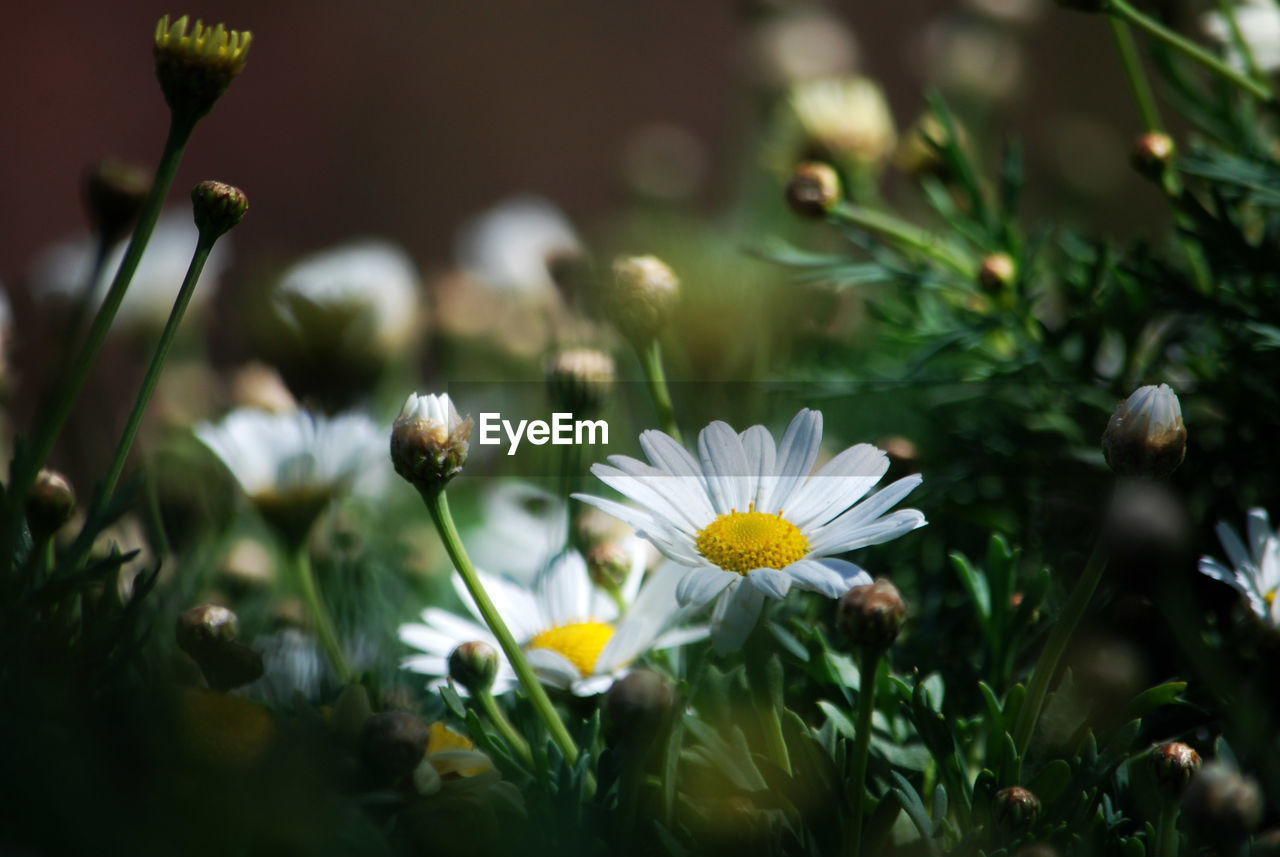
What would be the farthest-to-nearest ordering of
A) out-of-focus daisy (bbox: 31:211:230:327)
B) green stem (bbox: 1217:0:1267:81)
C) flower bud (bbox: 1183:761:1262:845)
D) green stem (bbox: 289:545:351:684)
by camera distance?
out-of-focus daisy (bbox: 31:211:230:327) < green stem (bbox: 1217:0:1267:81) < green stem (bbox: 289:545:351:684) < flower bud (bbox: 1183:761:1262:845)

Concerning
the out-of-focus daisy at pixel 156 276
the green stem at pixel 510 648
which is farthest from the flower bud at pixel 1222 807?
the out-of-focus daisy at pixel 156 276

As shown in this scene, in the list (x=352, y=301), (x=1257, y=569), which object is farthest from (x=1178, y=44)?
(x=352, y=301)

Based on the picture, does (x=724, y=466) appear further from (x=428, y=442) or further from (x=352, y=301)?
(x=352, y=301)

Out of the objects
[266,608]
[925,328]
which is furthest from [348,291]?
[925,328]

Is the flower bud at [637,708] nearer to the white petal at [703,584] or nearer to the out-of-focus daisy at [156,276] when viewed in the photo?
the white petal at [703,584]

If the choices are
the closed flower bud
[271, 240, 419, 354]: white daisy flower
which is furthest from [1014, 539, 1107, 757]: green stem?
[271, 240, 419, 354]: white daisy flower

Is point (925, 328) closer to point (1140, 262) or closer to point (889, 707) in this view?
point (1140, 262)

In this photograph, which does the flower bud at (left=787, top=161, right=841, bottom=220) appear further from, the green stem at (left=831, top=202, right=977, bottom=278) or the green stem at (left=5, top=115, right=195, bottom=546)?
the green stem at (left=5, top=115, right=195, bottom=546)
